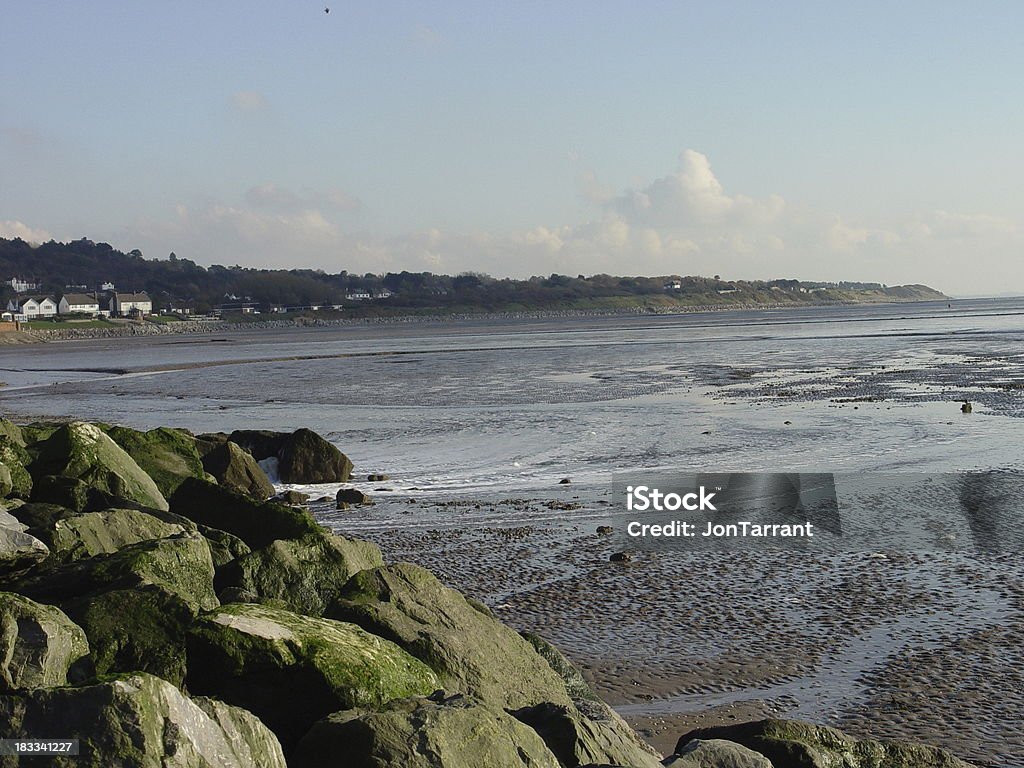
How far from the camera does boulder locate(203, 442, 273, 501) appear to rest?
60.8ft

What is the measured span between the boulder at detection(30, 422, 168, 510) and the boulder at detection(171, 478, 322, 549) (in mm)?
458

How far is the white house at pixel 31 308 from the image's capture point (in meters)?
178

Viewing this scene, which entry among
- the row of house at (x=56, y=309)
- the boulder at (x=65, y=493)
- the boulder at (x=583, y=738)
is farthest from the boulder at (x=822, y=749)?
the row of house at (x=56, y=309)

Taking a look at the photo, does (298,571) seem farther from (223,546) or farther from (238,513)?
(238,513)

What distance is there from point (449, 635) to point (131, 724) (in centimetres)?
328

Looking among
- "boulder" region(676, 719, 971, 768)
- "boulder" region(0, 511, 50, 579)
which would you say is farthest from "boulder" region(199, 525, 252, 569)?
"boulder" region(676, 719, 971, 768)

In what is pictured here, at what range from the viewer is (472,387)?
4422cm

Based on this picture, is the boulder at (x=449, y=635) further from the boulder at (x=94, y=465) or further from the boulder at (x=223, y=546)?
the boulder at (x=94, y=465)

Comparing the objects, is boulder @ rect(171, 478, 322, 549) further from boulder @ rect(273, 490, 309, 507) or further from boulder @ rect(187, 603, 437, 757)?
boulder @ rect(273, 490, 309, 507)

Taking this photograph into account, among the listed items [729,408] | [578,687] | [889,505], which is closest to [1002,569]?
[889,505]

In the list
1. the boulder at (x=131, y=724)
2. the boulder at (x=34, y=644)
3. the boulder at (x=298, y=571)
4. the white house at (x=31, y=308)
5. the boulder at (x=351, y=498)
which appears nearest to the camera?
the boulder at (x=131, y=724)

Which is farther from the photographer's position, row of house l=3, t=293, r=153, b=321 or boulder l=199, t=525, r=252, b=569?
row of house l=3, t=293, r=153, b=321

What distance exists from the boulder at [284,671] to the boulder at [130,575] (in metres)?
0.57

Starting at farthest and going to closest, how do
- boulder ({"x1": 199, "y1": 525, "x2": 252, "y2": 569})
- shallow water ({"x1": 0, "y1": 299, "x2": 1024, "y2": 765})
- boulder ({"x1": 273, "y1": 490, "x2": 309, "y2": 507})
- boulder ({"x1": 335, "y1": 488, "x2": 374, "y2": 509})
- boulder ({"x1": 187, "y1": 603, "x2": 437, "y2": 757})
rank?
boulder ({"x1": 273, "y1": 490, "x2": 309, "y2": 507}), boulder ({"x1": 335, "y1": 488, "x2": 374, "y2": 509}), shallow water ({"x1": 0, "y1": 299, "x2": 1024, "y2": 765}), boulder ({"x1": 199, "y1": 525, "x2": 252, "y2": 569}), boulder ({"x1": 187, "y1": 603, "x2": 437, "y2": 757})
